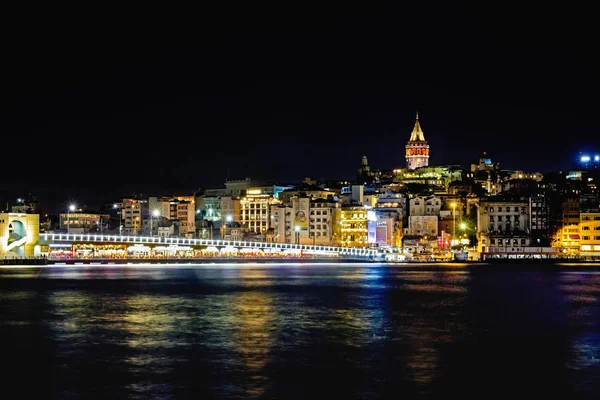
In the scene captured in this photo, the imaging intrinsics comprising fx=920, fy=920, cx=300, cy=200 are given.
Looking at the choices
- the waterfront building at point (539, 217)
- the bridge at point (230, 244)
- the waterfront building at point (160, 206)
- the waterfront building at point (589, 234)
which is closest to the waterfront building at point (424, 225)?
the bridge at point (230, 244)

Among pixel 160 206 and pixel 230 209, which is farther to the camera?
pixel 160 206

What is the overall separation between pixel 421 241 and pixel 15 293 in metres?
63.7

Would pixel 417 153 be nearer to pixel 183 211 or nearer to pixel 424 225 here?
pixel 183 211

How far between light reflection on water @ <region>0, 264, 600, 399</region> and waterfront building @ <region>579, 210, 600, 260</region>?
47469 millimetres

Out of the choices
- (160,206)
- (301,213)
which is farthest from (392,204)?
(160,206)

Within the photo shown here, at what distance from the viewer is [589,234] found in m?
95.3

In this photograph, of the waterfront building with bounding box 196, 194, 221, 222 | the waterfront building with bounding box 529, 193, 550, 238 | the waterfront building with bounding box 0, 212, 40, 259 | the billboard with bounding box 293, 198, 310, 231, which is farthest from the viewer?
the waterfront building with bounding box 196, 194, 221, 222

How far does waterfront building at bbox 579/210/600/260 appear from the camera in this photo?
309ft

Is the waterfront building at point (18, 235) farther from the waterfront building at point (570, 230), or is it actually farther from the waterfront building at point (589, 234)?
the waterfront building at point (589, 234)

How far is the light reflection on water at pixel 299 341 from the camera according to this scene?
1972cm

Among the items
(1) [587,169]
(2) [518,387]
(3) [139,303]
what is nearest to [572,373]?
(2) [518,387]

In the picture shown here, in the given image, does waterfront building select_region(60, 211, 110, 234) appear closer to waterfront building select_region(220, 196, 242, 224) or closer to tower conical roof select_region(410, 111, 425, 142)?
waterfront building select_region(220, 196, 242, 224)

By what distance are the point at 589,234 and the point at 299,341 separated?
75.1 m

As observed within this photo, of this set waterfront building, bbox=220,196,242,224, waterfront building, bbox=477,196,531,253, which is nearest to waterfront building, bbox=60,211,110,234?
waterfront building, bbox=220,196,242,224
